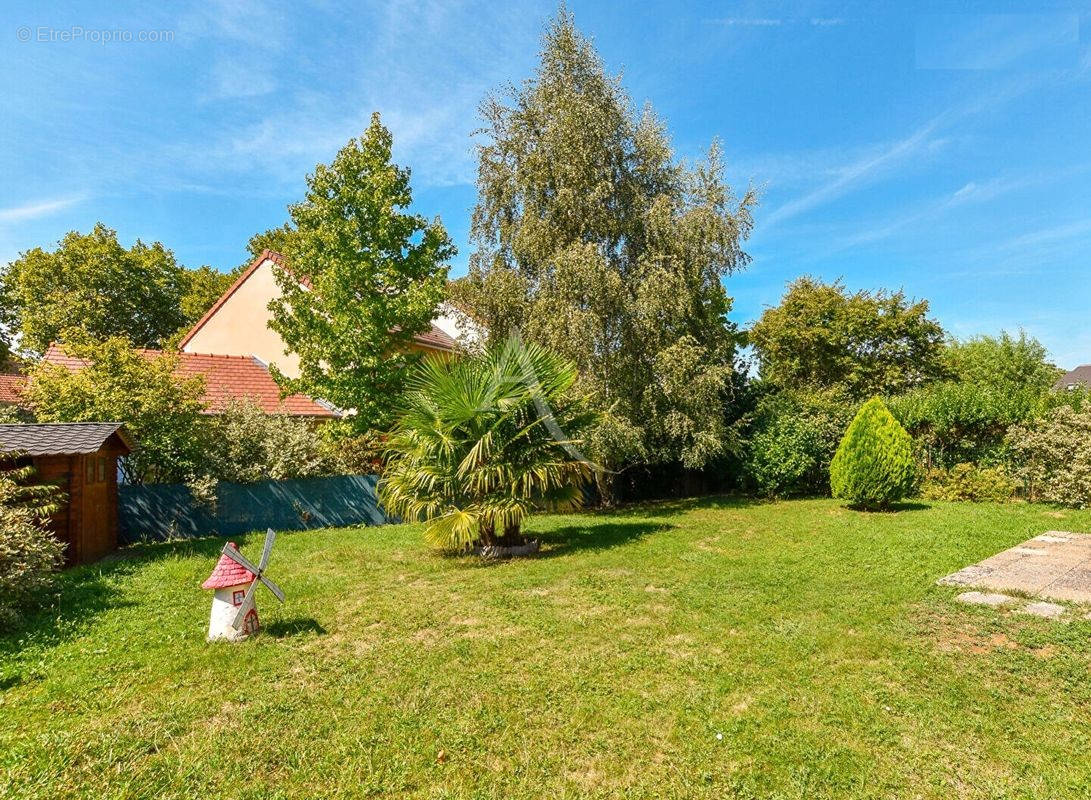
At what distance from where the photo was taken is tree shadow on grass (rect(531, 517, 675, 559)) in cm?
984

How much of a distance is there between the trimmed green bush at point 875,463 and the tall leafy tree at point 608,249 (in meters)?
2.85

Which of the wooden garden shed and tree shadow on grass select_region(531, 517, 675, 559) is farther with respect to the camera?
tree shadow on grass select_region(531, 517, 675, 559)

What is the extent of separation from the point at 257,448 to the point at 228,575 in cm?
804

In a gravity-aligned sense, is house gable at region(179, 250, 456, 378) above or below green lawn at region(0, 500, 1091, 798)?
above

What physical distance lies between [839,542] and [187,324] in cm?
3311

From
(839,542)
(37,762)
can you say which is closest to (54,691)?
(37,762)

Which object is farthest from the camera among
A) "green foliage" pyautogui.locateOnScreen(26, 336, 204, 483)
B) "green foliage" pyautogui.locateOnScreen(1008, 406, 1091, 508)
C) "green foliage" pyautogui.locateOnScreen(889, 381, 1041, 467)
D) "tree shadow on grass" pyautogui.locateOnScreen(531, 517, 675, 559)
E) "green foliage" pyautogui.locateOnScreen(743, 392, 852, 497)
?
"green foliage" pyautogui.locateOnScreen(743, 392, 852, 497)

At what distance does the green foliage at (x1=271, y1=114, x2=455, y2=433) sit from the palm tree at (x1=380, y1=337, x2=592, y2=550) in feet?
11.9

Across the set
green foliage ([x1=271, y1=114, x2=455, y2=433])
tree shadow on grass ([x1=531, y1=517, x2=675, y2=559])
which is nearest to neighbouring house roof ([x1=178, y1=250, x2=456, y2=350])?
green foliage ([x1=271, y1=114, x2=455, y2=433])

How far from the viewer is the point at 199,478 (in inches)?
476

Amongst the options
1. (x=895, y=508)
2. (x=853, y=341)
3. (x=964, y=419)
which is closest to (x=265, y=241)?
(x=853, y=341)

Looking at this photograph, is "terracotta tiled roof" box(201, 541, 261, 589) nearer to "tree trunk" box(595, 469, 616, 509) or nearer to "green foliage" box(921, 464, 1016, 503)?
"tree trunk" box(595, 469, 616, 509)

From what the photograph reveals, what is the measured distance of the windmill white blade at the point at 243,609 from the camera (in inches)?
218

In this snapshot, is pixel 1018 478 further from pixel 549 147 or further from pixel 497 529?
pixel 549 147
